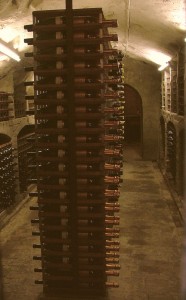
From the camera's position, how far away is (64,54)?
4156 mm

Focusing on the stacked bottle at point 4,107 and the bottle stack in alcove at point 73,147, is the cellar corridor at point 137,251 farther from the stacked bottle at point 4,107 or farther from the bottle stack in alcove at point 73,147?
the stacked bottle at point 4,107

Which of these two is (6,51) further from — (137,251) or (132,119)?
(132,119)

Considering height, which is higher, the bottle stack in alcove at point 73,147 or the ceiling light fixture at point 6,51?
the ceiling light fixture at point 6,51

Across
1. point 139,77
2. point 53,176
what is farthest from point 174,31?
point 139,77

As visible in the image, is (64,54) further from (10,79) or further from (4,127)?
(10,79)

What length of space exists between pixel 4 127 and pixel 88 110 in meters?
5.97

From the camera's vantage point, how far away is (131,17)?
7809 millimetres

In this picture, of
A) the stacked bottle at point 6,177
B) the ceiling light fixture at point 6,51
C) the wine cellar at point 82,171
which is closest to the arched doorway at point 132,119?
the wine cellar at point 82,171

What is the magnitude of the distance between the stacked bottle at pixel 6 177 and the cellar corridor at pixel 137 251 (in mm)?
485

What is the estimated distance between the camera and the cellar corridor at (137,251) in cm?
556

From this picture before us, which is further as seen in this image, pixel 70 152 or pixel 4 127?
pixel 4 127

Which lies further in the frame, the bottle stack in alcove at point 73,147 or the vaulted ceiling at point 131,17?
the vaulted ceiling at point 131,17

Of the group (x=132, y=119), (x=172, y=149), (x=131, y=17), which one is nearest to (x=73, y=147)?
(x=131, y=17)

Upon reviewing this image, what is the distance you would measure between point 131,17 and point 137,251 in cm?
494
